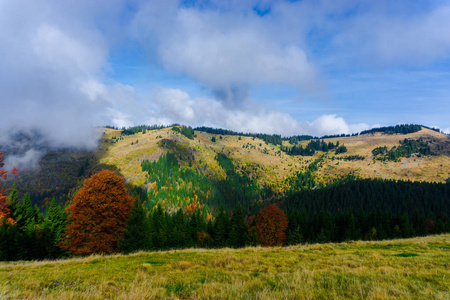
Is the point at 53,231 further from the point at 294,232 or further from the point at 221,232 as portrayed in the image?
the point at 294,232

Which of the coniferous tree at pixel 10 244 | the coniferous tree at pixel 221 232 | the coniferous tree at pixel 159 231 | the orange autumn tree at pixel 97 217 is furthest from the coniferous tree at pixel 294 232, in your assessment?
the coniferous tree at pixel 10 244

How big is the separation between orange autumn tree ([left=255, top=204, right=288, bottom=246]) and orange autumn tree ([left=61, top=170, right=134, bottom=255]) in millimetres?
39488

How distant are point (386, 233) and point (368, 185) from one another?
147m

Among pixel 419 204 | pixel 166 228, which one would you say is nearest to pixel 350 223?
pixel 166 228

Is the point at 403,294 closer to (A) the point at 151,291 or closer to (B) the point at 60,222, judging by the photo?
(A) the point at 151,291

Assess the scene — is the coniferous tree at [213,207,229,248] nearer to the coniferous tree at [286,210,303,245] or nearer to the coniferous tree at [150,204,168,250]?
the coniferous tree at [150,204,168,250]

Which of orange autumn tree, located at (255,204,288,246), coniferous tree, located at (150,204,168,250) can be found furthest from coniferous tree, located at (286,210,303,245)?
coniferous tree, located at (150,204,168,250)

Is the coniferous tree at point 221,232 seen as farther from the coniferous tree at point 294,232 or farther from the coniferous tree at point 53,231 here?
the coniferous tree at point 53,231

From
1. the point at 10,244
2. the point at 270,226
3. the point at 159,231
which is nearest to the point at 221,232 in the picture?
the point at 270,226

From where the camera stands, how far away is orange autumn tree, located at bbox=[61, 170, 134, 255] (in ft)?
88.3

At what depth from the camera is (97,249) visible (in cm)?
2708

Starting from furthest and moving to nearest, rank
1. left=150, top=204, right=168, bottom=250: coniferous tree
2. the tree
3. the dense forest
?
left=150, top=204, right=168, bottom=250: coniferous tree
the tree
the dense forest

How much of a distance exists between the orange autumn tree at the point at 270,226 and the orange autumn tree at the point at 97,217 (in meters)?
39.5

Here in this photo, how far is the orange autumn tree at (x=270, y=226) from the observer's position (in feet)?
183
